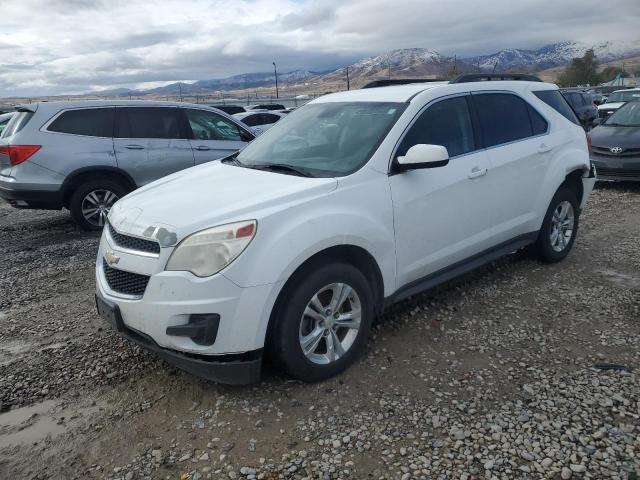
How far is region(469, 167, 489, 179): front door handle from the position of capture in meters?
4.03

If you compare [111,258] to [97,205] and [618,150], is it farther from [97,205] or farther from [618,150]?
[618,150]

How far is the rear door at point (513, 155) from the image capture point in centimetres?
431

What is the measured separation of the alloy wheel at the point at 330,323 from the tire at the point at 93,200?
194 inches

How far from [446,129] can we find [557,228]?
2.00m

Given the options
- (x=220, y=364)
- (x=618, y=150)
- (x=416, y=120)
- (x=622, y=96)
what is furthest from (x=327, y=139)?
(x=622, y=96)

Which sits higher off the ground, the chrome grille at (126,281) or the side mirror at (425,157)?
the side mirror at (425,157)

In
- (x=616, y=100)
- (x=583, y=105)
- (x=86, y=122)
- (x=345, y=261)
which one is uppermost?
(x=86, y=122)

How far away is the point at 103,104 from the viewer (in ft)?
24.6

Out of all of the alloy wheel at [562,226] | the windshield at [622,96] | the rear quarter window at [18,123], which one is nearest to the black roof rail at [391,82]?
the alloy wheel at [562,226]

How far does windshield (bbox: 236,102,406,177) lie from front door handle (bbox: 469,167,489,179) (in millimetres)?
767

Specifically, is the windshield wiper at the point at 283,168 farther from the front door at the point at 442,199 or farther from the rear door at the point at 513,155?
the rear door at the point at 513,155

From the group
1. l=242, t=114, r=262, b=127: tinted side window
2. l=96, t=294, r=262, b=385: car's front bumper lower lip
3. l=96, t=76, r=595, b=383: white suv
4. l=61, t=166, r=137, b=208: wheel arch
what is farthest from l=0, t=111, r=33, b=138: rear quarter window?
l=242, t=114, r=262, b=127: tinted side window

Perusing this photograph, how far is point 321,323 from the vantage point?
320 cm

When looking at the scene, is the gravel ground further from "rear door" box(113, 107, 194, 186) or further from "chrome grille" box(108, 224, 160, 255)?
"rear door" box(113, 107, 194, 186)
